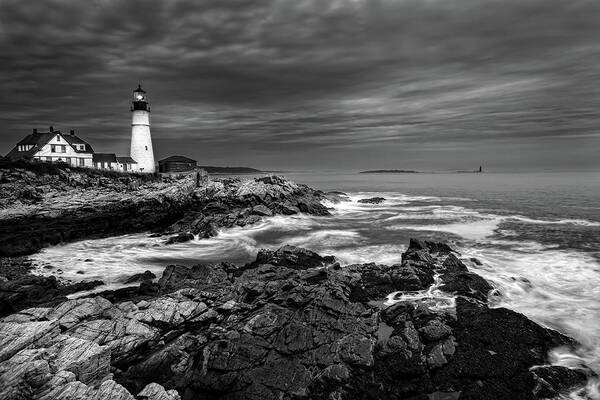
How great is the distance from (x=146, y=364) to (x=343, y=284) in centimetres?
726

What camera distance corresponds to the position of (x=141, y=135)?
5216 cm

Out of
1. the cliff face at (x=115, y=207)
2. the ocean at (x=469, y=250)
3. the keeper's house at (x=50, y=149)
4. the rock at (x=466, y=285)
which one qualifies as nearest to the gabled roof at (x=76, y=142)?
the keeper's house at (x=50, y=149)

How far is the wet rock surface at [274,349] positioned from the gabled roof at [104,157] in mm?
47539

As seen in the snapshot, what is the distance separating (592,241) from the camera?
23.3 metres

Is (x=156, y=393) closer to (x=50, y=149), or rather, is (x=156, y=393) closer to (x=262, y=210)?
(x=262, y=210)

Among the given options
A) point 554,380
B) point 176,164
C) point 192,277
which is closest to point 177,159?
point 176,164

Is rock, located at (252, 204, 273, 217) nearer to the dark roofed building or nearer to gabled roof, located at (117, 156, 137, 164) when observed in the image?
gabled roof, located at (117, 156, 137, 164)

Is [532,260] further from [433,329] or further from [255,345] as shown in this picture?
[255,345]

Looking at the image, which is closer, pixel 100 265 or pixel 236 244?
pixel 100 265

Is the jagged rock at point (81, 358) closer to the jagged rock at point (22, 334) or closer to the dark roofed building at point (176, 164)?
the jagged rock at point (22, 334)

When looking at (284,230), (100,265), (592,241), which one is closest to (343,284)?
(100,265)

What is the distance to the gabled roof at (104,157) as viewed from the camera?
172 feet

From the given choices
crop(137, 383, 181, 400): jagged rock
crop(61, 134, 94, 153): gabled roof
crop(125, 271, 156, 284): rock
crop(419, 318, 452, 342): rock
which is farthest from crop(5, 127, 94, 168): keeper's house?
crop(419, 318, 452, 342): rock

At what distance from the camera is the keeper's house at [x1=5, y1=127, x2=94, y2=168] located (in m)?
45.1
